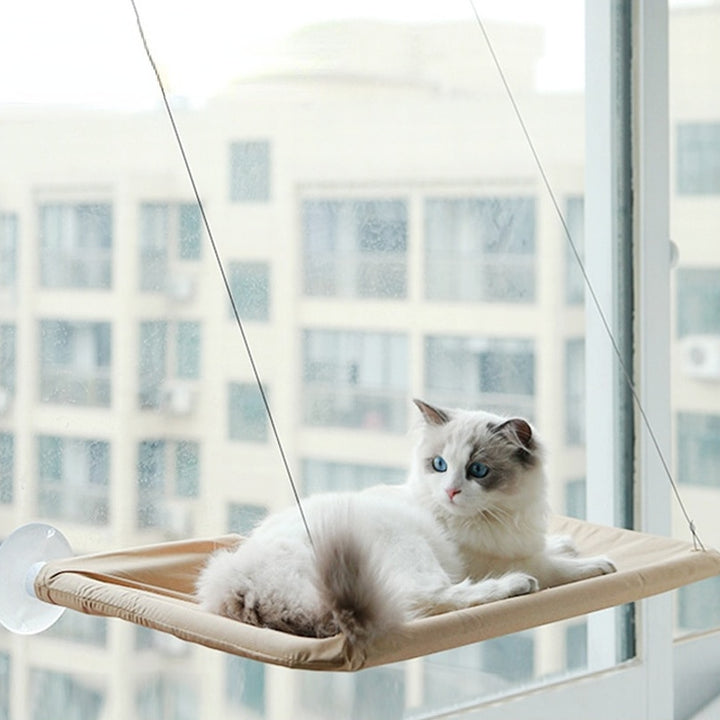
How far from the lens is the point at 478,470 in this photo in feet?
5.36

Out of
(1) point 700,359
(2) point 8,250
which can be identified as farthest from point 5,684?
(1) point 700,359

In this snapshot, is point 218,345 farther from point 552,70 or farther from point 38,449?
point 552,70

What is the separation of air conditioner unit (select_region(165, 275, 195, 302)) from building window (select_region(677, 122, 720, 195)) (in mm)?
1212

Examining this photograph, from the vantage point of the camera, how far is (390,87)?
2273mm

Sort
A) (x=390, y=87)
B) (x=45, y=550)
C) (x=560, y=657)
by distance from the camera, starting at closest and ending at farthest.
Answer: (x=45, y=550)
(x=390, y=87)
(x=560, y=657)

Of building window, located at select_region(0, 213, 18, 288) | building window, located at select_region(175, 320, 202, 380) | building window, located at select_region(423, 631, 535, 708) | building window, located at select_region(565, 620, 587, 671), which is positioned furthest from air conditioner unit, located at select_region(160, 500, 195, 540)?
building window, located at select_region(565, 620, 587, 671)

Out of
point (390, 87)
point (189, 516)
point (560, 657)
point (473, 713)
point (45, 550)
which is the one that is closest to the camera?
point (45, 550)

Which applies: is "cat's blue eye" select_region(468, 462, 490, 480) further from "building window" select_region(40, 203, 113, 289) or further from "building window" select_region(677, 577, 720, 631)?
Answer: "building window" select_region(677, 577, 720, 631)

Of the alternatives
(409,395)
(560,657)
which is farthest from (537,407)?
(560,657)

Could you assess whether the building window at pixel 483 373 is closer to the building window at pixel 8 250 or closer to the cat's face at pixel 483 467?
the cat's face at pixel 483 467

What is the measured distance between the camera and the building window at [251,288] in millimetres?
2086

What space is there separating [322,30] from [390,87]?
20 cm

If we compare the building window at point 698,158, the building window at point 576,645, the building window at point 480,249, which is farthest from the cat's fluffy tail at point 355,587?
the building window at point 698,158

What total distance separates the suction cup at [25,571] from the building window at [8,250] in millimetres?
366
